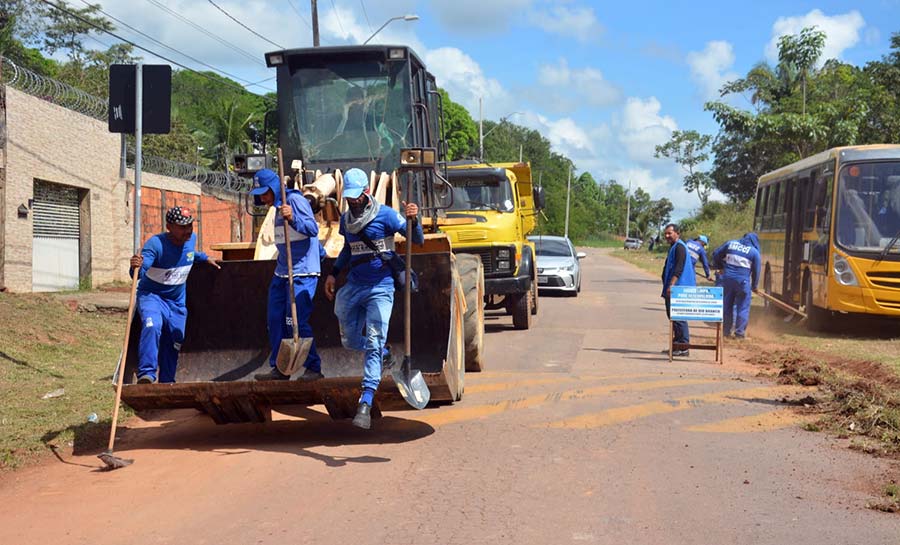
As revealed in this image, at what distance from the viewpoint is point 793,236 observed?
19.6 meters

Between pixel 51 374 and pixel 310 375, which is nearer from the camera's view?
pixel 310 375

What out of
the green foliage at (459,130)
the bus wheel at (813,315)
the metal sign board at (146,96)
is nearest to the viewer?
the metal sign board at (146,96)

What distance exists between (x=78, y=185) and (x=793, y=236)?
14909mm

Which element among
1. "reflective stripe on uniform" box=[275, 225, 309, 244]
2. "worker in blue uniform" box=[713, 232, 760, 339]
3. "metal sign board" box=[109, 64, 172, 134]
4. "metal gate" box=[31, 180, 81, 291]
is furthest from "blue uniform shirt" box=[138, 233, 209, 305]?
"metal gate" box=[31, 180, 81, 291]

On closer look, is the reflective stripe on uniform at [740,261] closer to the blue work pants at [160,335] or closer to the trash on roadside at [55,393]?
the blue work pants at [160,335]

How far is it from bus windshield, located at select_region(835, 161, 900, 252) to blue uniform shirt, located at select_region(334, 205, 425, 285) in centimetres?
1079

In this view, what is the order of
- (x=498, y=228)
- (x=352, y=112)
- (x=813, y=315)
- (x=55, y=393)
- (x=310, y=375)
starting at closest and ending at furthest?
(x=310, y=375), (x=55, y=393), (x=352, y=112), (x=498, y=228), (x=813, y=315)

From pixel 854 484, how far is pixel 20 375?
343 inches

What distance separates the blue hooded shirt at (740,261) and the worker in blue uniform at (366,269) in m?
9.18

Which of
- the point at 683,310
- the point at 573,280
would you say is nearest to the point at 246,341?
the point at 683,310

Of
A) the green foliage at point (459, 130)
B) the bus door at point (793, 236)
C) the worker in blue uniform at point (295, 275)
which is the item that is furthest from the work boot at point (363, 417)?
the green foliage at point (459, 130)

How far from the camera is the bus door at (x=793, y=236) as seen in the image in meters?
19.0

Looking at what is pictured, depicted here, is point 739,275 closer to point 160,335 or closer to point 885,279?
point 885,279

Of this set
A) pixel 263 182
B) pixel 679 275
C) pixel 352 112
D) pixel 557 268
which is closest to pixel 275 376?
pixel 263 182
